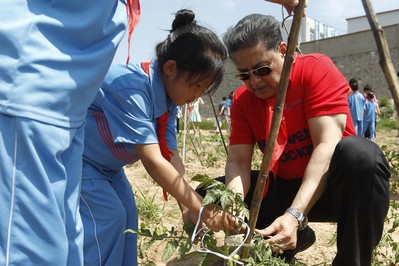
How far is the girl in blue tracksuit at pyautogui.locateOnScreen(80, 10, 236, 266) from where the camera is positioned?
185 centimetres

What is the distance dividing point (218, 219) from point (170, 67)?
0.64 metres

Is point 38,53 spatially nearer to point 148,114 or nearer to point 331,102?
point 148,114

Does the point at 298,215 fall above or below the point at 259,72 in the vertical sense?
below

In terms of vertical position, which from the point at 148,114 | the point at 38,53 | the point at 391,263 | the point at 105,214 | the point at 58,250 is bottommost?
the point at 391,263

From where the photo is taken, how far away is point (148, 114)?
6.32ft

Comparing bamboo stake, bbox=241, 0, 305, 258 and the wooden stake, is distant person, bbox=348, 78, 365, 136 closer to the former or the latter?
bamboo stake, bbox=241, 0, 305, 258

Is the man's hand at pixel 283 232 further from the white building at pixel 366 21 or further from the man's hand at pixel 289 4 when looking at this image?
the white building at pixel 366 21

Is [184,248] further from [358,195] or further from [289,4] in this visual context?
[289,4]

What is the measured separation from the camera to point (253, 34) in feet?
6.79

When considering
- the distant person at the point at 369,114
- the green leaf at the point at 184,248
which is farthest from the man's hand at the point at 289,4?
the distant person at the point at 369,114

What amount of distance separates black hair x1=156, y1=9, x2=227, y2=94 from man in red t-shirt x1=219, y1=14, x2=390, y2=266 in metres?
0.20

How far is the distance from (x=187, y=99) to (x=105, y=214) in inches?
23.1

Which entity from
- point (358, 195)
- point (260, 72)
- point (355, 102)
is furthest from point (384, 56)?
point (355, 102)

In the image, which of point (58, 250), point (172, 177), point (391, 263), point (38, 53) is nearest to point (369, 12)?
point (38, 53)
